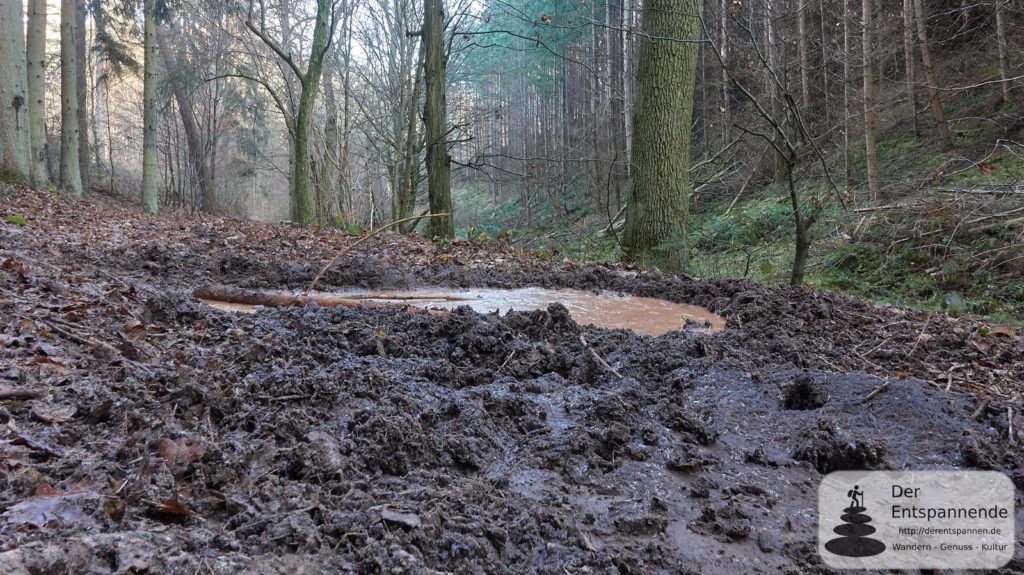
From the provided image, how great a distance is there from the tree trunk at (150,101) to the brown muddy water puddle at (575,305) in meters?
13.5

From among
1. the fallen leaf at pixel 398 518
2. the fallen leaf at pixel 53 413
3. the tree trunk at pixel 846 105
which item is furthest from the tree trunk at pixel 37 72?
the tree trunk at pixel 846 105

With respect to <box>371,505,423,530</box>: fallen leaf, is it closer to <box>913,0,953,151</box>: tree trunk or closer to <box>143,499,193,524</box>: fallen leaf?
<box>143,499,193,524</box>: fallen leaf

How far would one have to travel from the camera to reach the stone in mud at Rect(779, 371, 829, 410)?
246 cm

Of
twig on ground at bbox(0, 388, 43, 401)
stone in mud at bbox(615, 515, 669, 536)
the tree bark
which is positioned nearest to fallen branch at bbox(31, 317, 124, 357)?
twig on ground at bbox(0, 388, 43, 401)

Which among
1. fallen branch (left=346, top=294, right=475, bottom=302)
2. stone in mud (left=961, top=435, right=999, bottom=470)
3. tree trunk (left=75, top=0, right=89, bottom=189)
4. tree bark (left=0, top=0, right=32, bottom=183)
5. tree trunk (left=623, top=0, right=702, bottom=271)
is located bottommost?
stone in mud (left=961, top=435, right=999, bottom=470)

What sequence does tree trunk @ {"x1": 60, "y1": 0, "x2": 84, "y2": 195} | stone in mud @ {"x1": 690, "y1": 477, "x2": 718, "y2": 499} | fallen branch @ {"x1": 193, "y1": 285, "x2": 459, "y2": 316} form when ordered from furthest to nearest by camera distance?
tree trunk @ {"x1": 60, "y1": 0, "x2": 84, "y2": 195}, fallen branch @ {"x1": 193, "y1": 285, "x2": 459, "y2": 316}, stone in mud @ {"x1": 690, "y1": 477, "x2": 718, "y2": 499}

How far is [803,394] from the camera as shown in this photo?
2.51 meters

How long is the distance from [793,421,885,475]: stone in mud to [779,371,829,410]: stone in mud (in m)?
0.44

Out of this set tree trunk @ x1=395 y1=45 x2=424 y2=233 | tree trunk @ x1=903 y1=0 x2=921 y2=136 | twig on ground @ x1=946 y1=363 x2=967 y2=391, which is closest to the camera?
twig on ground @ x1=946 y1=363 x2=967 y2=391

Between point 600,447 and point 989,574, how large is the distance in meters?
1.06

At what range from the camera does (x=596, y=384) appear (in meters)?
2.71

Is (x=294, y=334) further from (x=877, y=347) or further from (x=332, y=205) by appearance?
(x=332, y=205)

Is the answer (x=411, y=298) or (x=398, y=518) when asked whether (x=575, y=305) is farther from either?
(x=398, y=518)

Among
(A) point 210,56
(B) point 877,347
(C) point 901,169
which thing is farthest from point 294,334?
(A) point 210,56
